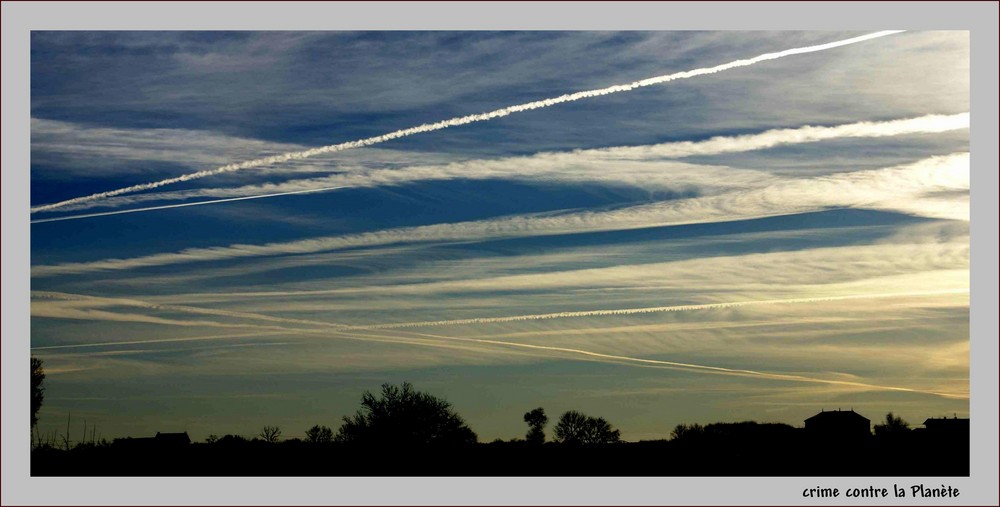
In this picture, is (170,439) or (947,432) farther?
(170,439)

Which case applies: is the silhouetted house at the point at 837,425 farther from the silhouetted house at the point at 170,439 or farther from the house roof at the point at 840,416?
the silhouetted house at the point at 170,439

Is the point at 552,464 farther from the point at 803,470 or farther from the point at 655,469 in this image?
the point at 803,470

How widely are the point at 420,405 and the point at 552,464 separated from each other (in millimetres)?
72541

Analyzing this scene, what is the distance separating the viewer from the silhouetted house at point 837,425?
92244 millimetres

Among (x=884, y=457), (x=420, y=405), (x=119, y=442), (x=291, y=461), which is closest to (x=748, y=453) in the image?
(x=884, y=457)

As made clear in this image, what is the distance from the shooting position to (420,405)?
117750mm

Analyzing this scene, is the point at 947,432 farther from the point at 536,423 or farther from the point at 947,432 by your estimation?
the point at 536,423

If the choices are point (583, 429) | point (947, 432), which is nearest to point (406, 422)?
point (583, 429)

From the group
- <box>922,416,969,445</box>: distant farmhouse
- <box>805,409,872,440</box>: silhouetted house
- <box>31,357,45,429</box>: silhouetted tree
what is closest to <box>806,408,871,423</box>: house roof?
<box>805,409,872,440</box>: silhouetted house

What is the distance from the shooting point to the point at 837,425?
9638 centimetres

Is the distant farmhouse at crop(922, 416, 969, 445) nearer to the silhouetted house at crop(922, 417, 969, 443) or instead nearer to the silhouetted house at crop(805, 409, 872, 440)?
the silhouetted house at crop(922, 417, 969, 443)

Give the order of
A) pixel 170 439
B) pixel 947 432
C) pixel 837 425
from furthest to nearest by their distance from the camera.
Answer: pixel 837 425, pixel 170 439, pixel 947 432

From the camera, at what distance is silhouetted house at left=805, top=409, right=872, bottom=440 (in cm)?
9224

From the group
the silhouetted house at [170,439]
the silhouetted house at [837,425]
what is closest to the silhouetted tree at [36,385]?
the silhouetted house at [170,439]
